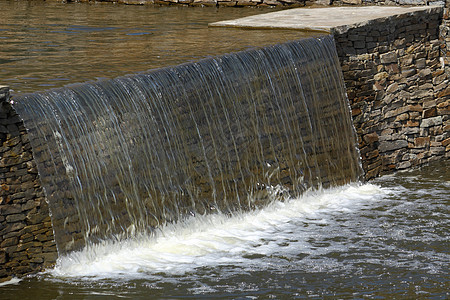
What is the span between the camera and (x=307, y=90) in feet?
30.4

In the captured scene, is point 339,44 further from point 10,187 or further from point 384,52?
point 10,187

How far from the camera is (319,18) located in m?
10.7

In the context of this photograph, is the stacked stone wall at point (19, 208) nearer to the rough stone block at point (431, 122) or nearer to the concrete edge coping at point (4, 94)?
the concrete edge coping at point (4, 94)

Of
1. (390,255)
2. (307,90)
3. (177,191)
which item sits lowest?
(390,255)

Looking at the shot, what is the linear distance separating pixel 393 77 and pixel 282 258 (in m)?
3.81

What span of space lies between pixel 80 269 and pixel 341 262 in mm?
2122

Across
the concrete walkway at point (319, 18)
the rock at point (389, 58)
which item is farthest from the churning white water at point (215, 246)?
the concrete walkway at point (319, 18)

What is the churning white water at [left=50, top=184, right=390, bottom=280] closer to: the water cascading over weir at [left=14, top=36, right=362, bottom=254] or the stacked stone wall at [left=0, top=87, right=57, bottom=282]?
the water cascading over weir at [left=14, top=36, right=362, bottom=254]

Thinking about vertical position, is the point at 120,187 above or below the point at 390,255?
above

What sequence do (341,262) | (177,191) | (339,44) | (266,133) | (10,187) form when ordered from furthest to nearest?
(339,44)
(266,133)
(177,191)
(341,262)
(10,187)

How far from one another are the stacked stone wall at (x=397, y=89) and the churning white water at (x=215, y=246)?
155 centimetres

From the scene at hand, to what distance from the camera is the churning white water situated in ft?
23.1

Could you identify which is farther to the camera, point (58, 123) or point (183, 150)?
point (183, 150)

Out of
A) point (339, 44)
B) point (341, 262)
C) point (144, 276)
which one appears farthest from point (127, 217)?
point (339, 44)
